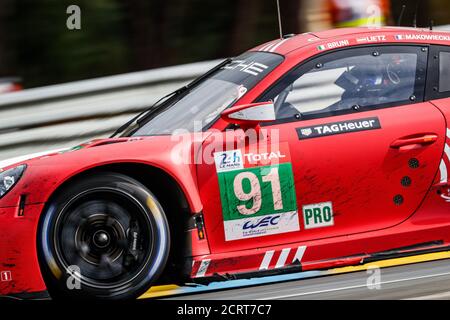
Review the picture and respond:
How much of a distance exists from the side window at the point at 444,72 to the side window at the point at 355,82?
124 mm

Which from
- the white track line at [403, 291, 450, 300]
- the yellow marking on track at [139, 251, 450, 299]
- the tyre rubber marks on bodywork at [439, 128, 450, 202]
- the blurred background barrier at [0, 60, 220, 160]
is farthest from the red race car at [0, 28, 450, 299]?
the blurred background barrier at [0, 60, 220, 160]

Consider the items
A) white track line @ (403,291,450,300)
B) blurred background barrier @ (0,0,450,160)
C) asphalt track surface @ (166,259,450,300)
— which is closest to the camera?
white track line @ (403,291,450,300)

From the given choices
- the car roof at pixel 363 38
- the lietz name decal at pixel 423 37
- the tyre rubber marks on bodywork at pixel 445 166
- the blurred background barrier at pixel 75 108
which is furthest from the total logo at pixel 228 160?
the blurred background barrier at pixel 75 108

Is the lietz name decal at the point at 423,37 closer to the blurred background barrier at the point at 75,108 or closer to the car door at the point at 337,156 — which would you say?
the car door at the point at 337,156

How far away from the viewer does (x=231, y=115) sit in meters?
5.15

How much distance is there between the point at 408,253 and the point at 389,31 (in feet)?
4.56

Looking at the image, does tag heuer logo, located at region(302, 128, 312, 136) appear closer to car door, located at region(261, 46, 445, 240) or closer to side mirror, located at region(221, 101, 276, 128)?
car door, located at region(261, 46, 445, 240)

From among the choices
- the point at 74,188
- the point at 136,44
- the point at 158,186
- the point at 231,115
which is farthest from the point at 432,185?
the point at 136,44

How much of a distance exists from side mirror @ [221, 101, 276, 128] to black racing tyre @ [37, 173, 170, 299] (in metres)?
0.64

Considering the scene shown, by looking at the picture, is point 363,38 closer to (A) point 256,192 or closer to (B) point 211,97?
(B) point 211,97

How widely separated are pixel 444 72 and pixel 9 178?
270 cm

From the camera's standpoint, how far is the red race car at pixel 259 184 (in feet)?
16.2

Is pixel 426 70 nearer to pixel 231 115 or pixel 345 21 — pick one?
pixel 231 115

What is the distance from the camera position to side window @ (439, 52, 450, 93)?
5.64m
